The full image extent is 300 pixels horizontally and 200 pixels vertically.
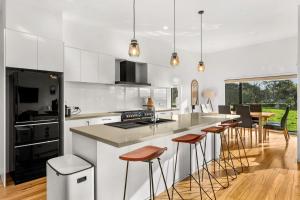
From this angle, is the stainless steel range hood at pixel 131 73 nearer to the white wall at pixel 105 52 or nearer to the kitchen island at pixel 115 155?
the white wall at pixel 105 52

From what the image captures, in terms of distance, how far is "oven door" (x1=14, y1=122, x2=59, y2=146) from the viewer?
2587mm

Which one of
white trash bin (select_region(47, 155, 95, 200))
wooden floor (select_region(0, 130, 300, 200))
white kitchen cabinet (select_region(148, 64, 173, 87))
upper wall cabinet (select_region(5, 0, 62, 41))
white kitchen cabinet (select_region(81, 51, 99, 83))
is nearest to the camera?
white trash bin (select_region(47, 155, 95, 200))

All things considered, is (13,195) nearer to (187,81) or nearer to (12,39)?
(12,39)

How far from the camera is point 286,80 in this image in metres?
5.63

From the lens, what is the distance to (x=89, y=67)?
373 centimetres

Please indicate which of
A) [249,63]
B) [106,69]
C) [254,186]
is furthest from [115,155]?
[249,63]

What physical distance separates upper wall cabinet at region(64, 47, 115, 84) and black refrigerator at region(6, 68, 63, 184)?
523 mm

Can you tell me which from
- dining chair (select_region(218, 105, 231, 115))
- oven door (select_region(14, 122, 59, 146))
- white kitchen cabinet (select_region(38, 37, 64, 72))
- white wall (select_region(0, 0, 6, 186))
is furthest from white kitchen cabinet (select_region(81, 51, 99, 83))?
dining chair (select_region(218, 105, 231, 115))

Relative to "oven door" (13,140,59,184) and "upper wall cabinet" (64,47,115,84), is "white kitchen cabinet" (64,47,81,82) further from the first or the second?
"oven door" (13,140,59,184)

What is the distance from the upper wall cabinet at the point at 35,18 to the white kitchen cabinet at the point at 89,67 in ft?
1.97

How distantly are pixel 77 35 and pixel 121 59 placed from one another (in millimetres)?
1090

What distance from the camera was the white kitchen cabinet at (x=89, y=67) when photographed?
3652mm

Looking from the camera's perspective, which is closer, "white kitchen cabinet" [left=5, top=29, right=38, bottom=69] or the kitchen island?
the kitchen island

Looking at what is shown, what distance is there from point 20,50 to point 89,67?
4.03 ft
